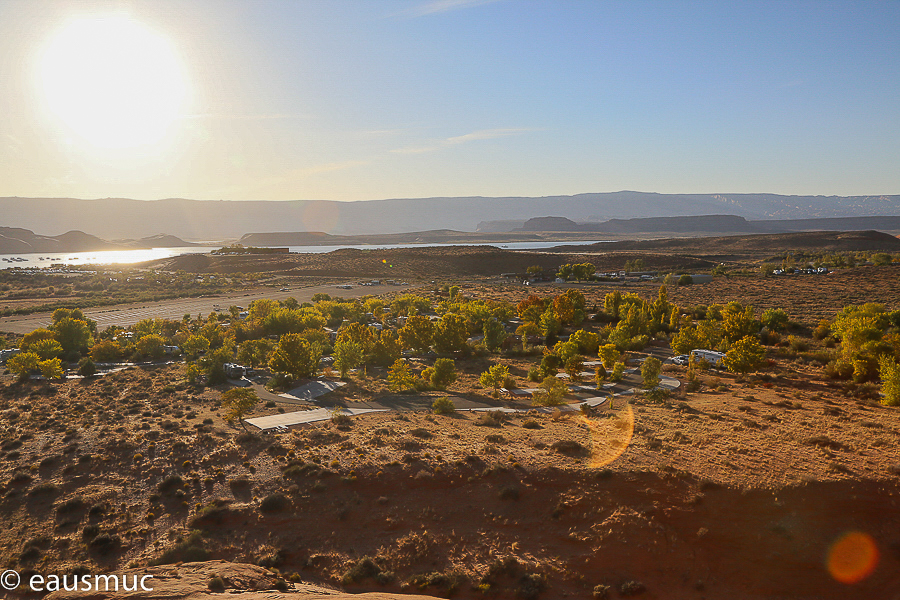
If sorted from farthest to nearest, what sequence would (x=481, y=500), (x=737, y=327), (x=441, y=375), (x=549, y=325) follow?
(x=549, y=325) → (x=737, y=327) → (x=441, y=375) → (x=481, y=500)

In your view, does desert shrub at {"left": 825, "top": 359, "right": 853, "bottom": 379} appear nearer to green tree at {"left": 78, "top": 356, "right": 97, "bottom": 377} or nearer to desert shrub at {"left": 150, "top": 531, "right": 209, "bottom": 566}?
desert shrub at {"left": 150, "top": 531, "right": 209, "bottom": 566}

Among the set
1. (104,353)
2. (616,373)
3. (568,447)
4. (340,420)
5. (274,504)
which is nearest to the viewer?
(274,504)

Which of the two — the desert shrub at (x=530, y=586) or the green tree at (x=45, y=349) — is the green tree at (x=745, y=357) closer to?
the desert shrub at (x=530, y=586)

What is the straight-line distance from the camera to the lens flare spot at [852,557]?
12.8 m

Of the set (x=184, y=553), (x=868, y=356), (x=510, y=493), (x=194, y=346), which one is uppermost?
(x=868, y=356)

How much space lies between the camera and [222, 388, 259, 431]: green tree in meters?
22.0

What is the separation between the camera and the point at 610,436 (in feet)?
60.2

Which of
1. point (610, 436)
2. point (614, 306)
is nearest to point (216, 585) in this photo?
point (610, 436)

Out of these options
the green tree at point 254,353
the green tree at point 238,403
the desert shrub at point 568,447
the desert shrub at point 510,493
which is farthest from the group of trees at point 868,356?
the green tree at point 254,353

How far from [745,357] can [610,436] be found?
12486 mm

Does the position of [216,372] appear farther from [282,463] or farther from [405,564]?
[405,564]

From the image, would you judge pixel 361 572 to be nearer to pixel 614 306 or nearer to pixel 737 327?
pixel 737 327

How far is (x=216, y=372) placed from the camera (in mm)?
29875

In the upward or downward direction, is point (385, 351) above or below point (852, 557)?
above
